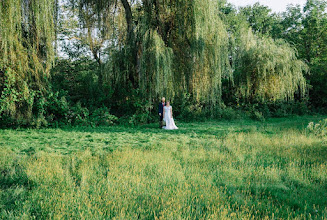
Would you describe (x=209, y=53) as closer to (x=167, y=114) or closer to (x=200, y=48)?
(x=200, y=48)

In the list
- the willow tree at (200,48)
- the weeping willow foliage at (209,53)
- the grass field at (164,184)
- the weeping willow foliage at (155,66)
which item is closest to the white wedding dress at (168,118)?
the weeping willow foliage at (155,66)

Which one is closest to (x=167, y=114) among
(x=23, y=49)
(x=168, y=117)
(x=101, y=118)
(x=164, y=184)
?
(x=168, y=117)

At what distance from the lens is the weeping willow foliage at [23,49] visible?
315 inches

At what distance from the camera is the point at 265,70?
15539mm

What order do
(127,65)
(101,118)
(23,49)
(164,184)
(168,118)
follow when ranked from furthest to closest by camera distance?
1. (101,118)
2. (127,65)
3. (168,118)
4. (23,49)
5. (164,184)

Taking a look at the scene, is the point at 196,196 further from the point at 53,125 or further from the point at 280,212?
the point at 53,125

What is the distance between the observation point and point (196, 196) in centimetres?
353

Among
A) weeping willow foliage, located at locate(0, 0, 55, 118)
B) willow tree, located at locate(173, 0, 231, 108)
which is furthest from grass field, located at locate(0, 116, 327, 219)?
→ willow tree, located at locate(173, 0, 231, 108)

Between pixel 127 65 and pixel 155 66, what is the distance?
213 cm

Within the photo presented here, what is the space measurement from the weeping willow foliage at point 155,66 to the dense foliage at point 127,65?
45mm

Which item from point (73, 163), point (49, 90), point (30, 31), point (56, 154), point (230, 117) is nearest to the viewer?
point (73, 163)

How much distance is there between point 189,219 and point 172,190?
0.81 meters

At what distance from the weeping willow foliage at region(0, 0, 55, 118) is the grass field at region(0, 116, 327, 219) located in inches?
136

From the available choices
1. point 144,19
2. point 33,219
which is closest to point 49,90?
point 144,19
